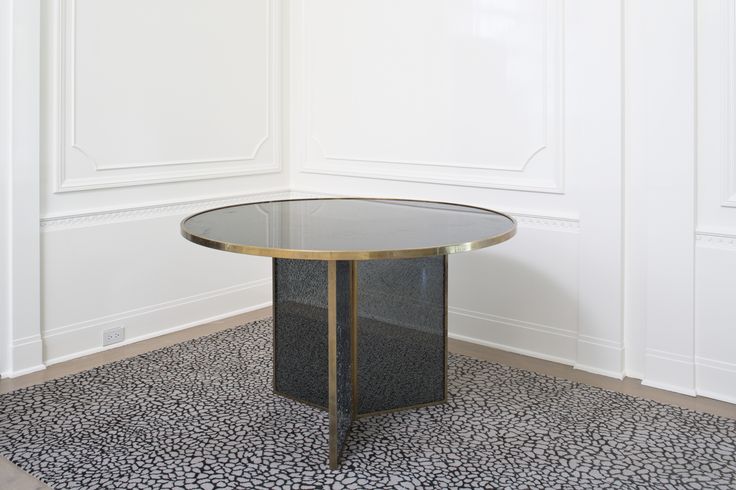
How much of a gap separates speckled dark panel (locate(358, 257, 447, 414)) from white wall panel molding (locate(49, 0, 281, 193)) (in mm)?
1766

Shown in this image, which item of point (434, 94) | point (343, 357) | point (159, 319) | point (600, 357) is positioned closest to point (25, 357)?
point (159, 319)

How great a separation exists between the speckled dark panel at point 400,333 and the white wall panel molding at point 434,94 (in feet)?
3.46

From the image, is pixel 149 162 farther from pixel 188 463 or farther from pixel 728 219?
pixel 728 219

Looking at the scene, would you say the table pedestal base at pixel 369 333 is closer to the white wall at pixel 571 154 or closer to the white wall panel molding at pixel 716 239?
the white wall at pixel 571 154

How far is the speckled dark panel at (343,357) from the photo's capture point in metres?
2.76

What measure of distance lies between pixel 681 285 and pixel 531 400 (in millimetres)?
883

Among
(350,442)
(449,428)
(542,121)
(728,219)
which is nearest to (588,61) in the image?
(542,121)

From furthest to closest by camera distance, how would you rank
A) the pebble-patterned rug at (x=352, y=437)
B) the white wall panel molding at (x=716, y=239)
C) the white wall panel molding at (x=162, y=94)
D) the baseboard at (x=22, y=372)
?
the white wall panel molding at (x=162, y=94)
the baseboard at (x=22, y=372)
the white wall panel molding at (x=716, y=239)
the pebble-patterned rug at (x=352, y=437)

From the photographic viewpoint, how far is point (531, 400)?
329cm

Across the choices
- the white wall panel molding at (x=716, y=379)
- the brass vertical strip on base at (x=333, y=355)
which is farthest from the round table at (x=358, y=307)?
the white wall panel molding at (x=716, y=379)

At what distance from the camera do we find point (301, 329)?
315 centimetres

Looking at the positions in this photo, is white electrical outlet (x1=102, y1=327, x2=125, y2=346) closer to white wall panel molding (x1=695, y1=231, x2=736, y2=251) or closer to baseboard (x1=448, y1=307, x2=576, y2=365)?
baseboard (x1=448, y1=307, x2=576, y2=365)

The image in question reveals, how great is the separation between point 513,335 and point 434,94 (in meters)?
1.45

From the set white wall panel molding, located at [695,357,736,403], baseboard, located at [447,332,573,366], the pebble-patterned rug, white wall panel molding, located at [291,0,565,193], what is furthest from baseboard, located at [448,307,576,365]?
white wall panel molding, located at [291,0,565,193]
